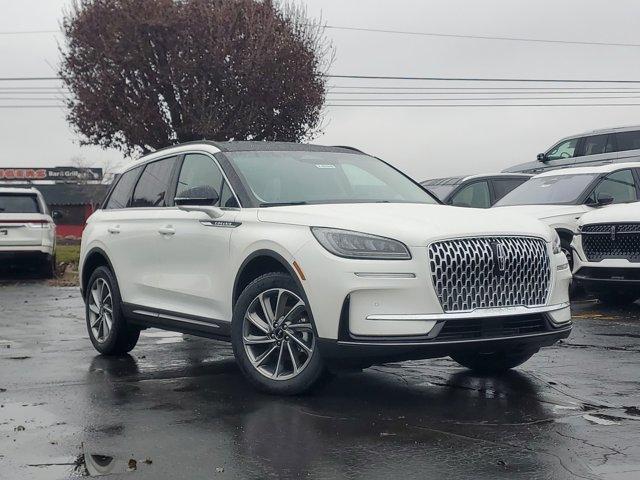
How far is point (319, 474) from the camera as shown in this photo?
492 centimetres

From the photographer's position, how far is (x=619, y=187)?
559 inches

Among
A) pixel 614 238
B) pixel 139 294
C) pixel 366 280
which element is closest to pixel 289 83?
pixel 614 238

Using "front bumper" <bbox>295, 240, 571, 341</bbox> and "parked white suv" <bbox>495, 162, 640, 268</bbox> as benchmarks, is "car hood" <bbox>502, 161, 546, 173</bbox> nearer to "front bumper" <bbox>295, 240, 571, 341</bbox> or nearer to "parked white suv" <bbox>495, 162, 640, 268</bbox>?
"parked white suv" <bbox>495, 162, 640, 268</bbox>

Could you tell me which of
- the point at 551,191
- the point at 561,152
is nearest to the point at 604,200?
the point at 551,191

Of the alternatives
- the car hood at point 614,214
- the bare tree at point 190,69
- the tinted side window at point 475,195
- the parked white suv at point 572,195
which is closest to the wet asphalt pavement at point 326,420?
the car hood at point 614,214

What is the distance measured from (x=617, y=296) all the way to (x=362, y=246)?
7460 millimetres

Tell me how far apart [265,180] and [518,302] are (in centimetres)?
212

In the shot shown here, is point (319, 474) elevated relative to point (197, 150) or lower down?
lower down

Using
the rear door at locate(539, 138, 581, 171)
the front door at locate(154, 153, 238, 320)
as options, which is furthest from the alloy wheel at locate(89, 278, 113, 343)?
the rear door at locate(539, 138, 581, 171)

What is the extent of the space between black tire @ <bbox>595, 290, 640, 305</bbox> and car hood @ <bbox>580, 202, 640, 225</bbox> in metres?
0.90

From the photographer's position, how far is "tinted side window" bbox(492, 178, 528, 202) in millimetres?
17859

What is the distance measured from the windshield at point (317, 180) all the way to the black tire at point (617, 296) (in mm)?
5347

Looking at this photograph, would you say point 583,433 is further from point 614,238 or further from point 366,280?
point 614,238

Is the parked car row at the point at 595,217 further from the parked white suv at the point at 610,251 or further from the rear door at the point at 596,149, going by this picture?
the rear door at the point at 596,149
